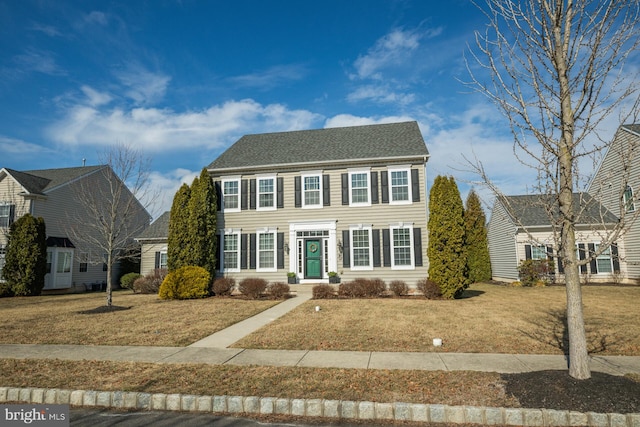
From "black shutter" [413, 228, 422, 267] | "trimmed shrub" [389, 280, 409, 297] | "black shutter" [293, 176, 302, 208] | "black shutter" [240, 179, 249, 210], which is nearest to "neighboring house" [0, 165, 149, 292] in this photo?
"black shutter" [240, 179, 249, 210]

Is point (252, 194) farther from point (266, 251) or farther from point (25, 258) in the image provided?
point (25, 258)

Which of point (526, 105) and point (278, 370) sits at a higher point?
point (526, 105)

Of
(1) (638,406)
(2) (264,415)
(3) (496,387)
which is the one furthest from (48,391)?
(1) (638,406)

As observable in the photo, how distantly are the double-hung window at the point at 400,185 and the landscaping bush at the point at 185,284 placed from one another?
30.1ft

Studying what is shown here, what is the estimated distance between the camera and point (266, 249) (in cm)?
1862

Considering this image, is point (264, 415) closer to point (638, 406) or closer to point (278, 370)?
point (278, 370)

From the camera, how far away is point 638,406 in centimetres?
407

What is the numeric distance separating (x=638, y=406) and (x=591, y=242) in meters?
19.6

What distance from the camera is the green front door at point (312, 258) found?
1823 cm

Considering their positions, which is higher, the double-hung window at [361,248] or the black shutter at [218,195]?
the black shutter at [218,195]

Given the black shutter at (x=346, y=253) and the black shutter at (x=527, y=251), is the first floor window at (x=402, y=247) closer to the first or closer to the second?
the black shutter at (x=346, y=253)

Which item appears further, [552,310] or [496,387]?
[552,310]

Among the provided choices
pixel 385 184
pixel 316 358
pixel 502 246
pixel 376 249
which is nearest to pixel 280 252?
pixel 376 249

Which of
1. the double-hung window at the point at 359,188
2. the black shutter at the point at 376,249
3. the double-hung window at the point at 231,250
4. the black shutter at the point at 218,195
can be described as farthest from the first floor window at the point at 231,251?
the black shutter at the point at 376,249
